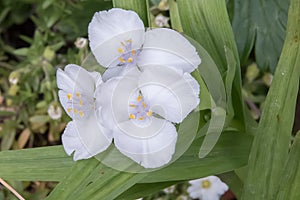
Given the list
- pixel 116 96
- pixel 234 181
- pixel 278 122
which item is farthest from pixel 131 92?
pixel 234 181

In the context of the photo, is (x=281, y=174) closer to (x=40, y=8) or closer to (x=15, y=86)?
(x=15, y=86)

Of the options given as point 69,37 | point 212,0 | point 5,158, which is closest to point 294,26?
point 212,0

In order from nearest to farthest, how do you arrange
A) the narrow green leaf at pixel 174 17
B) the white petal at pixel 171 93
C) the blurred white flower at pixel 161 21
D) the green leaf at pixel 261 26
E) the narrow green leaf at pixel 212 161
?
the white petal at pixel 171 93 → the narrow green leaf at pixel 212 161 → the narrow green leaf at pixel 174 17 → the green leaf at pixel 261 26 → the blurred white flower at pixel 161 21

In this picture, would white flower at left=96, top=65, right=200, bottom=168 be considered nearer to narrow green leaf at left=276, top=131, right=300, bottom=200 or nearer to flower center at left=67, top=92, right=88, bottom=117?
flower center at left=67, top=92, right=88, bottom=117

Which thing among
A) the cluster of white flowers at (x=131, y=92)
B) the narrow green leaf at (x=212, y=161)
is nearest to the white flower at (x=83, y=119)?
the cluster of white flowers at (x=131, y=92)

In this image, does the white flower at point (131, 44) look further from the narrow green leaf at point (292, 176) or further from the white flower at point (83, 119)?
the narrow green leaf at point (292, 176)

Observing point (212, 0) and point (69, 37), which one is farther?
point (69, 37)
